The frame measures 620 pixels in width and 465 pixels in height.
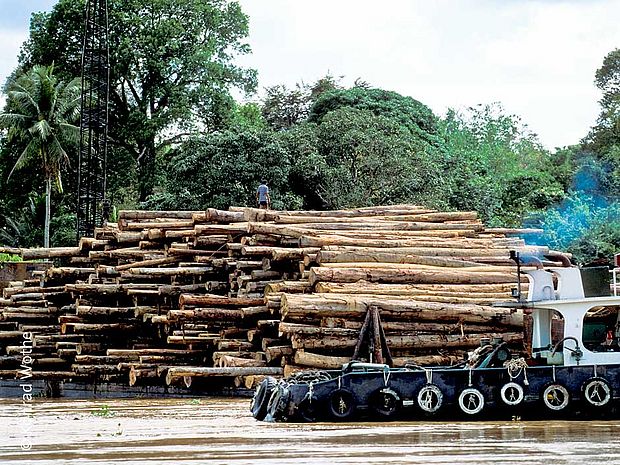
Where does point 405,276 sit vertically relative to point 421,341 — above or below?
above

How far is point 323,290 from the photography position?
63.6 feet

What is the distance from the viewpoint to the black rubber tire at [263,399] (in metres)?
15.1

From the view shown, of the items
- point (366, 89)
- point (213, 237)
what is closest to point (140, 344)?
point (213, 237)

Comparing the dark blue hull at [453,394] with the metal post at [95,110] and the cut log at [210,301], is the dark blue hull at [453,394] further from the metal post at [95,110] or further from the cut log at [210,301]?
the metal post at [95,110]

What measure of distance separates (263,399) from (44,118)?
130 ft

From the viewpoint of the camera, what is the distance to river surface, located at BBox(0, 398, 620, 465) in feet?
31.0

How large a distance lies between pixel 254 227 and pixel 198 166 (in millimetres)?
19750

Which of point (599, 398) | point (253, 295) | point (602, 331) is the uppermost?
point (253, 295)

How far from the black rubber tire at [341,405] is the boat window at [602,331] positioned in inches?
129

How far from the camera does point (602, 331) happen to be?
51.0ft

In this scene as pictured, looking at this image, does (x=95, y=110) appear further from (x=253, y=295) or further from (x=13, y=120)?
(x=253, y=295)

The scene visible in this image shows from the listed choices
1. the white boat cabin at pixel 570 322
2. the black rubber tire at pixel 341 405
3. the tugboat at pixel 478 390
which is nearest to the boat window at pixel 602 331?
the white boat cabin at pixel 570 322

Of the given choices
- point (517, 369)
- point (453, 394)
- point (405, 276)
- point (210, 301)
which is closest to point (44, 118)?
point (210, 301)

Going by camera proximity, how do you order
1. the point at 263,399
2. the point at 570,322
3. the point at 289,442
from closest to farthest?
the point at 289,442 → the point at 570,322 → the point at 263,399
